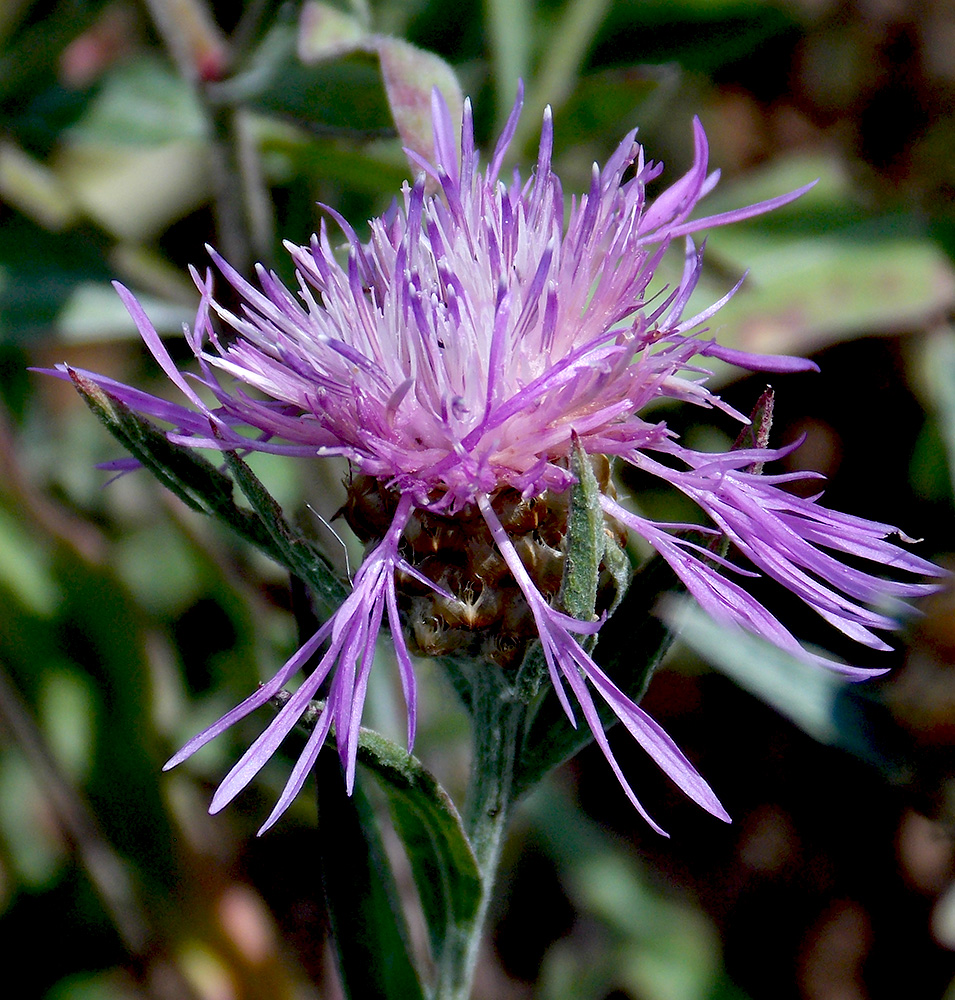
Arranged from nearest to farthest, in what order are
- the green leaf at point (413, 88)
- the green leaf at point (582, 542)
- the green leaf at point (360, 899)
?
1. the green leaf at point (582, 542)
2. the green leaf at point (360, 899)
3. the green leaf at point (413, 88)

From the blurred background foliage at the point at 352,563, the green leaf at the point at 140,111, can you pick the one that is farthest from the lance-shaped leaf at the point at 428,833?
the green leaf at the point at 140,111

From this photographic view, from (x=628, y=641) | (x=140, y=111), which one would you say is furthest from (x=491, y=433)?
(x=140, y=111)

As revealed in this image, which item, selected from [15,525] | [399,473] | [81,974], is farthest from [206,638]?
[399,473]

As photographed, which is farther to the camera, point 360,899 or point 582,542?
point 360,899

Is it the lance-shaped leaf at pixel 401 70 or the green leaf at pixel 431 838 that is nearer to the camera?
the green leaf at pixel 431 838

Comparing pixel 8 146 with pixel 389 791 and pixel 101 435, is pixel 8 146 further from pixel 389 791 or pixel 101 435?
pixel 389 791

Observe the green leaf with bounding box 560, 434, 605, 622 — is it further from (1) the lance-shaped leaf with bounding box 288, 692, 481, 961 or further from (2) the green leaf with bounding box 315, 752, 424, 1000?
(2) the green leaf with bounding box 315, 752, 424, 1000

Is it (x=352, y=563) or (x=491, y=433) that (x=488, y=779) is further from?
(x=352, y=563)

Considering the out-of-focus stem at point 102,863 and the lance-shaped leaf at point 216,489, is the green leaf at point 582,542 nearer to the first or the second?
the lance-shaped leaf at point 216,489
